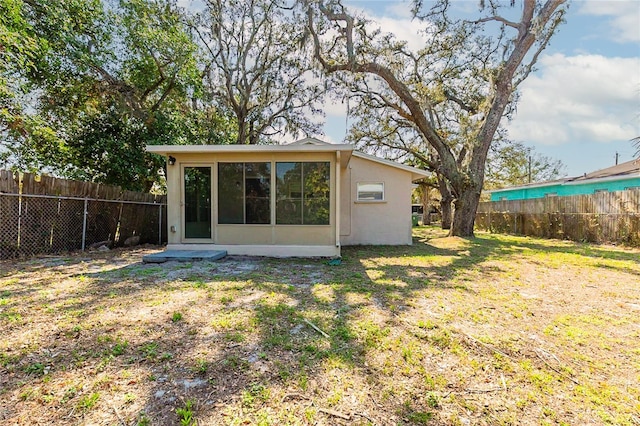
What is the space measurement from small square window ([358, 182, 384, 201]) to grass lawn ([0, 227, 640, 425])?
5531 mm

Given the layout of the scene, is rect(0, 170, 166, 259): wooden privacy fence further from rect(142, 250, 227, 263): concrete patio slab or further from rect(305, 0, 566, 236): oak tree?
rect(305, 0, 566, 236): oak tree

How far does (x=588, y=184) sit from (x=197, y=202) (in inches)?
725

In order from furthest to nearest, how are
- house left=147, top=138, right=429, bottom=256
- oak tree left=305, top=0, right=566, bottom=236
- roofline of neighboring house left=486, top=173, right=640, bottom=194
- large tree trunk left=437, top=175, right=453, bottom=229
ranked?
large tree trunk left=437, top=175, right=453, bottom=229 → roofline of neighboring house left=486, top=173, right=640, bottom=194 → oak tree left=305, top=0, right=566, bottom=236 → house left=147, top=138, right=429, bottom=256

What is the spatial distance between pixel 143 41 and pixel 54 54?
255cm

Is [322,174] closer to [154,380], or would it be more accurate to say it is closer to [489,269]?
[489,269]

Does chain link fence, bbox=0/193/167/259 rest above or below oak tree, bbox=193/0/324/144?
below

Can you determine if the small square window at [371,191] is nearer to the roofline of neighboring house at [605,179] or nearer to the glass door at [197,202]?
the glass door at [197,202]

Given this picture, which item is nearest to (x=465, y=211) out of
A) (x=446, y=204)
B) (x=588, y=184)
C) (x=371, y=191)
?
(x=371, y=191)

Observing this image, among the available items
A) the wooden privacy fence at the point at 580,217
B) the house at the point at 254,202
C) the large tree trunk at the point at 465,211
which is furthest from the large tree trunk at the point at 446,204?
the house at the point at 254,202

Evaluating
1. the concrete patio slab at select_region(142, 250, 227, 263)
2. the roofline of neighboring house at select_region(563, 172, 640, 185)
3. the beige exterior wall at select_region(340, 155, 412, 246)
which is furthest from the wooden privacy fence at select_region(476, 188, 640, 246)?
the concrete patio slab at select_region(142, 250, 227, 263)

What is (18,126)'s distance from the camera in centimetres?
805

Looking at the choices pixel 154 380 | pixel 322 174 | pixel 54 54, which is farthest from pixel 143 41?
pixel 154 380

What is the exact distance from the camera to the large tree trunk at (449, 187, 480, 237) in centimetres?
1155

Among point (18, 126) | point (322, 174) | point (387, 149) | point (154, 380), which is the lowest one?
point (154, 380)
